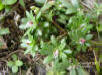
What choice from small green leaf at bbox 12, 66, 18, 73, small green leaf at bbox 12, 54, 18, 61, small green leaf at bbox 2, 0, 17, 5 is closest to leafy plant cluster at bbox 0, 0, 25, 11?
small green leaf at bbox 2, 0, 17, 5

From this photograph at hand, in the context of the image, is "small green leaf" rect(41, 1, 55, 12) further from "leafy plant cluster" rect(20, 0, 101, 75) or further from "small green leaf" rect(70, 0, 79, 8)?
"small green leaf" rect(70, 0, 79, 8)

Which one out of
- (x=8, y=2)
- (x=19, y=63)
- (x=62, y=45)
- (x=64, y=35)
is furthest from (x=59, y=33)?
(x=8, y=2)

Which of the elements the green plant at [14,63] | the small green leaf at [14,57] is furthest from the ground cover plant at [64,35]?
the small green leaf at [14,57]

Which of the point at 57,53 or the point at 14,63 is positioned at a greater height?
the point at 57,53

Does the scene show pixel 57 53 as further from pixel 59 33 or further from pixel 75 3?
pixel 75 3

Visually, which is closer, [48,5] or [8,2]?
[48,5]

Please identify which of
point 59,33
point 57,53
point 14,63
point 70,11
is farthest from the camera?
point 14,63

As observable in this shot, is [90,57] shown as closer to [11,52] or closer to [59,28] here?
[59,28]

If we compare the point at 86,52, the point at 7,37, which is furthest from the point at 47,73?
the point at 7,37
